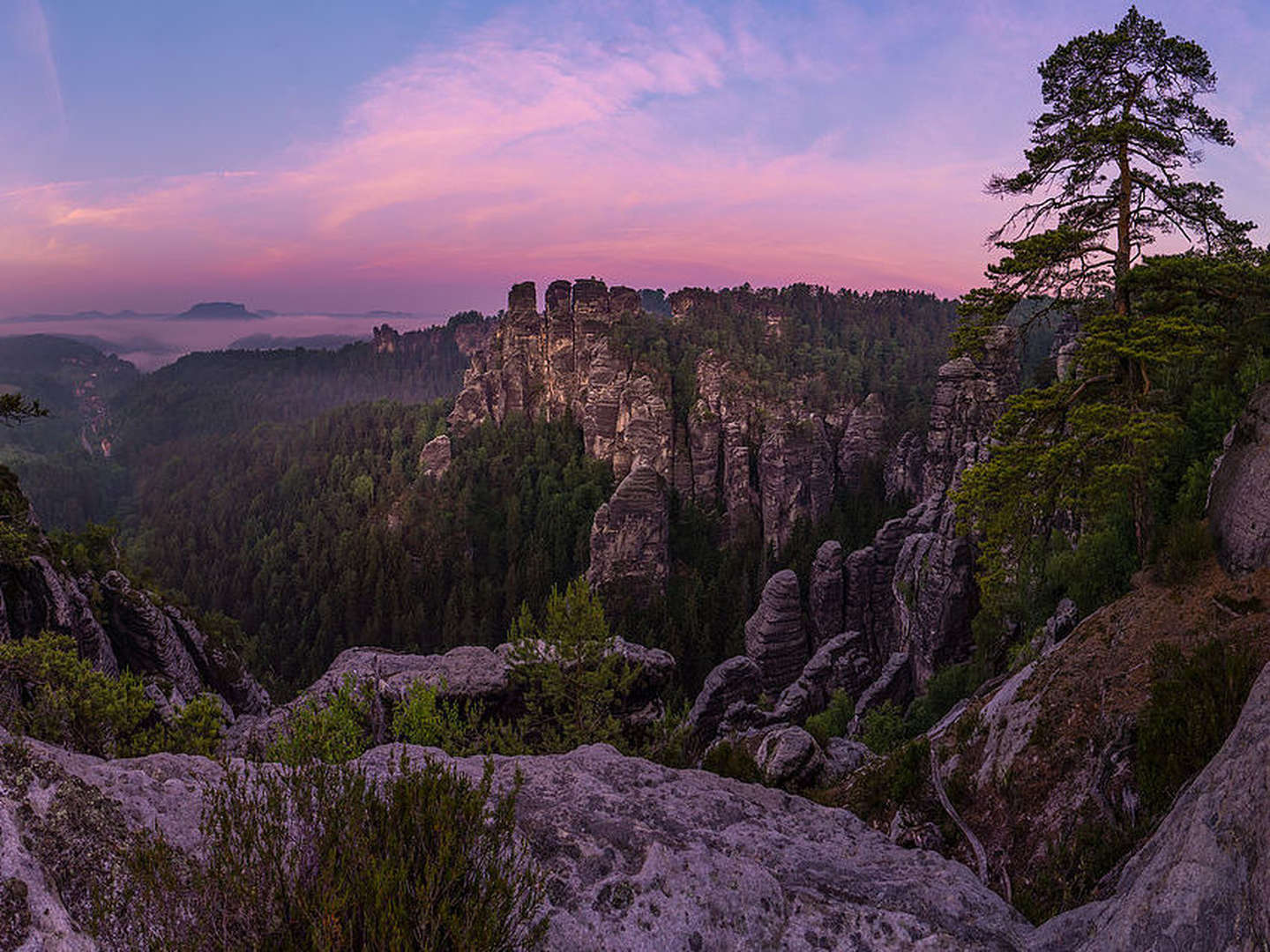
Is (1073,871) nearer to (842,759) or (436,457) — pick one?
(842,759)

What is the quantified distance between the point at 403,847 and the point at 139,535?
543 ft

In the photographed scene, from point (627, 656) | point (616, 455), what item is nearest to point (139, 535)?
point (616, 455)

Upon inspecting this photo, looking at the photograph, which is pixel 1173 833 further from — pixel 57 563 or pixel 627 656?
pixel 57 563

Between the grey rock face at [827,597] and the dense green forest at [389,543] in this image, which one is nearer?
the grey rock face at [827,597]

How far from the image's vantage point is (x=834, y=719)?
33.5m

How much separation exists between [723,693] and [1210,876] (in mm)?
36161

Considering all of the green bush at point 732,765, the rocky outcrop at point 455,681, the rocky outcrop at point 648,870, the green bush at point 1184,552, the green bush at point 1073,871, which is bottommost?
the rocky outcrop at point 455,681

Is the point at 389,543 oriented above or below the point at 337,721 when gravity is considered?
below

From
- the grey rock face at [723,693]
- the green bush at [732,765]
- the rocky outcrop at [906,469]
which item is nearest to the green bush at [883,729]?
the grey rock face at [723,693]

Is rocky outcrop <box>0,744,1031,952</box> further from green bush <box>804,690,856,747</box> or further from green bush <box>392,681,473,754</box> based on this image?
green bush <box>804,690,856,747</box>

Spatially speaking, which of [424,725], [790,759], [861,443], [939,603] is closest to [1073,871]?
[790,759]

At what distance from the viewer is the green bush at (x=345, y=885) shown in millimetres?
4266

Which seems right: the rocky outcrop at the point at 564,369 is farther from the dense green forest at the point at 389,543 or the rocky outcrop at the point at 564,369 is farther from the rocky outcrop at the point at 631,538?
the rocky outcrop at the point at 631,538

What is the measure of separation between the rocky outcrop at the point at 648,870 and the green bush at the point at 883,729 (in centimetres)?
2069
